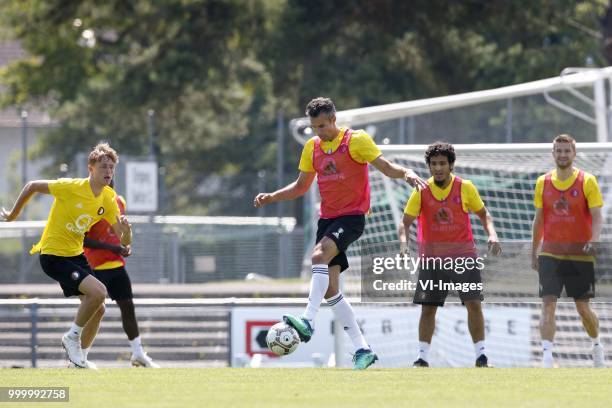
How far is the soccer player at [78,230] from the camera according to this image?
12.1 m

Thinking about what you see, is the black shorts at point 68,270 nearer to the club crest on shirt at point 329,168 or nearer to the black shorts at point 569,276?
the club crest on shirt at point 329,168

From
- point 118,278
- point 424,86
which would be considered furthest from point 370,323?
point 424,86

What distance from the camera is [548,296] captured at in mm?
12867

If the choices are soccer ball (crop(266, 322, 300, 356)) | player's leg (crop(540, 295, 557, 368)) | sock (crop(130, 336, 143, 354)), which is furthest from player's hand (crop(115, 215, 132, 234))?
player's leg (crop(540, 295, 557, 368))

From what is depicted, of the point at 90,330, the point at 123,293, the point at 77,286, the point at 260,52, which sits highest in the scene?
the point at 260,52

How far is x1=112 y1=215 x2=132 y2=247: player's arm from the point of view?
40.0ft

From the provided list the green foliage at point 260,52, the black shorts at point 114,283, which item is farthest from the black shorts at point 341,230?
the green foliage at point 260,52

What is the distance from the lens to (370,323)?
15289 millimetres

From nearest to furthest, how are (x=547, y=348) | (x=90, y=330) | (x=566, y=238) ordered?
1. (x=547, y=348)
2. (x=566, y=238)
3. (x=90, y=330)

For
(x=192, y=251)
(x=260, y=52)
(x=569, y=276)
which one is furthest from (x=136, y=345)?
(x=260, y=52)

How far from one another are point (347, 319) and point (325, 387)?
75.0 inches

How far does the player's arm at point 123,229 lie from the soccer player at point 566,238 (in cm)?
362

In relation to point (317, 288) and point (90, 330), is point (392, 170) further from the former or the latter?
point (90, 330)

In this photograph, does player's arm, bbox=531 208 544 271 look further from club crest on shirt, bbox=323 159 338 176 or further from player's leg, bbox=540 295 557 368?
club crest on shirt, bbox=323 159 338 176
